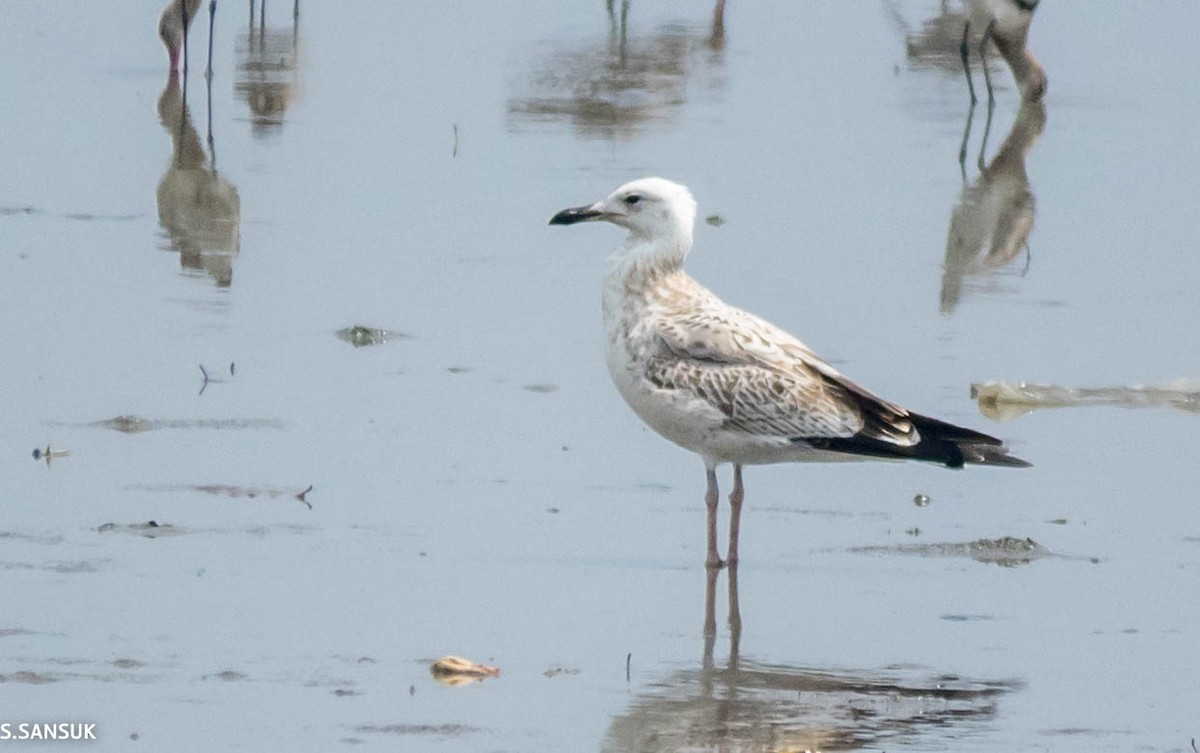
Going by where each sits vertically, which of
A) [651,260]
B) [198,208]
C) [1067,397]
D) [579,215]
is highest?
[579,215]

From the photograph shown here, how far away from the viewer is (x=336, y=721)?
19.7 feet

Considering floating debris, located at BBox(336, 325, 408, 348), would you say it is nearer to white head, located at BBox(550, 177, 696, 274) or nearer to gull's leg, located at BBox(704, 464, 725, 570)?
white head, located at BBox(550, 177, 696, 274)

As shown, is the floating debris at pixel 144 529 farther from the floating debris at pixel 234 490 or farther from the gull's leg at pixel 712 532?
the gull's leg at pixel 712 532

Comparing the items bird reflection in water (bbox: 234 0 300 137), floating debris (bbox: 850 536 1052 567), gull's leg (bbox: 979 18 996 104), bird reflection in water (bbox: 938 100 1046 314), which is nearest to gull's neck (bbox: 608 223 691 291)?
floating debris (bbox: 850 536 1052 567)

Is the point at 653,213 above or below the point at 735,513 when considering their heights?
above

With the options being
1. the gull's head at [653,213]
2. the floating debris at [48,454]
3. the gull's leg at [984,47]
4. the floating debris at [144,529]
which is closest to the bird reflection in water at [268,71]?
the gull's leg at [984,47]

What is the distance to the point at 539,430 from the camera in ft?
29.7

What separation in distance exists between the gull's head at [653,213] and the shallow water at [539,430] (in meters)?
0.90

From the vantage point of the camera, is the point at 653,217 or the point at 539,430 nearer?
the point at 653,217

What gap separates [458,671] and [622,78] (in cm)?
1256

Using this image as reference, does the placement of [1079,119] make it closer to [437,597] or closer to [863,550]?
[863,550]

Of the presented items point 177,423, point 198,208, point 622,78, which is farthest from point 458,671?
point 622,78

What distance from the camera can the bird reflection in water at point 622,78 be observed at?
16297 millimetres

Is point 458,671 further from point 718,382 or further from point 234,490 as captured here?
point 234,490
